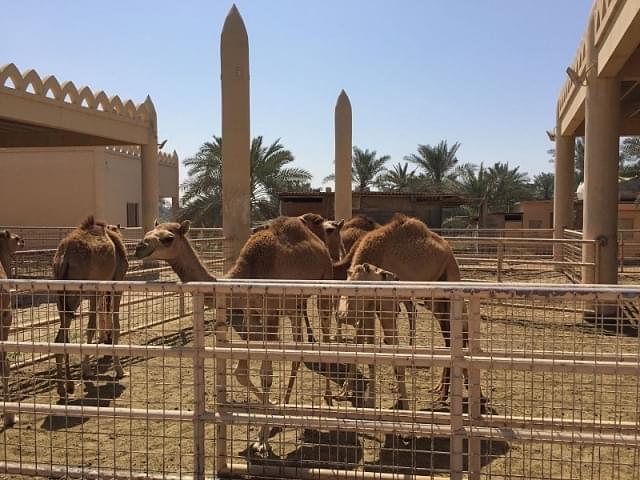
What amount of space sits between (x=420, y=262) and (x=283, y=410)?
3161 mm

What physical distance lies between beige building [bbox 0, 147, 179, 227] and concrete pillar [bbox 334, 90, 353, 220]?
926cm

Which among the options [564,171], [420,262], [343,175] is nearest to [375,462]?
[420,262]

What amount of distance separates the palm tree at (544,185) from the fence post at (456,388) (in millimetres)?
49672

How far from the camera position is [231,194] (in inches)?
495

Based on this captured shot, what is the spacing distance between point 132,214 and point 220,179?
166 inches

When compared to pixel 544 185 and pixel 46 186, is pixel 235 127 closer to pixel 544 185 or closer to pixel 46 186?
pixel 46 186

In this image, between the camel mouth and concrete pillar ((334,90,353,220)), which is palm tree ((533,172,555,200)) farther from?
the camel mouth

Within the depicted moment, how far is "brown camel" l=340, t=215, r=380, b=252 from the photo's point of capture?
953 cm

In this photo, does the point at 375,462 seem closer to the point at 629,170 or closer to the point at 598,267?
the point at 598,267

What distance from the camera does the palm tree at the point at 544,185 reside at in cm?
5006

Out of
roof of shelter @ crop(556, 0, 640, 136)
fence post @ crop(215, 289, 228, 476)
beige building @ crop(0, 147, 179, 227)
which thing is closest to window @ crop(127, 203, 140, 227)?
beige building @ crop(0, 147, 179, 227)

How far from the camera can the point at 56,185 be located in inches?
899

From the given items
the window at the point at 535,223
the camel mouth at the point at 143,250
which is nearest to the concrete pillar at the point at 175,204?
the window at the point at 535,223

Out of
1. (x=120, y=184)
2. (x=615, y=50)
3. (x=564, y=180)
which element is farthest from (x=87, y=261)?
(x=120, y=184)
